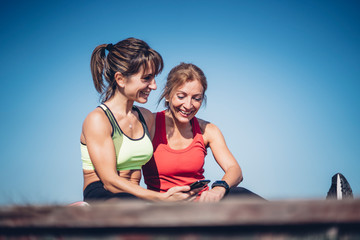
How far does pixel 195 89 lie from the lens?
3465 millimetres

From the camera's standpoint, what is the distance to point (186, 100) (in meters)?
3.44

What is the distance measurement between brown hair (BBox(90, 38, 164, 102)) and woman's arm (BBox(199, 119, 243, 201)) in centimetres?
104

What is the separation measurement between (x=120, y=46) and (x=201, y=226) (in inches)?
94.4

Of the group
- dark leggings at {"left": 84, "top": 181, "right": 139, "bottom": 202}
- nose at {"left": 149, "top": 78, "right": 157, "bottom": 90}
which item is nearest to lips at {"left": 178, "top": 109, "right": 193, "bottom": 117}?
nose at {"left": 149, "top": 78, "right": 157, "bottom": 90}

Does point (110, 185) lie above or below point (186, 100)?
below

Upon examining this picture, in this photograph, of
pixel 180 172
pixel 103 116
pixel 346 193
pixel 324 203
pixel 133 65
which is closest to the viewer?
pixel 324 203

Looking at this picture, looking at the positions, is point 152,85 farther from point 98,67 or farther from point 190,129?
point 190,129

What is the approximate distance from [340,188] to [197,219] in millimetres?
2692

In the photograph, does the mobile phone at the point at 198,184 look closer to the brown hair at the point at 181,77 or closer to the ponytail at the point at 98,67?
the brown hair at the point at 181,77

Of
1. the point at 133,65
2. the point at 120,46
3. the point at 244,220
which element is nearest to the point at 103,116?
the point at 133,65

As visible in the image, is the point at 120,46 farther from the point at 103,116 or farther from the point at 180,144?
the point at 180,144

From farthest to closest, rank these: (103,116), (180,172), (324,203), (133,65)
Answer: (180,172)
(133,65)
(103,116)
(324,203)

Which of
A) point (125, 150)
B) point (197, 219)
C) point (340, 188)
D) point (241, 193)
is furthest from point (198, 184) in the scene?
point (197, 219)

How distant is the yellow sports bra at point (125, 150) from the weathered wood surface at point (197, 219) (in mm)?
1616
